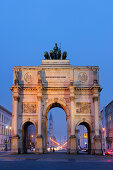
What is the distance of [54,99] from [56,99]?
1.04 feet

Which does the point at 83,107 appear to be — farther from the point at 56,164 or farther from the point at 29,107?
the point at 56,164

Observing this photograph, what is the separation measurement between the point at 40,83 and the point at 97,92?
351 inches

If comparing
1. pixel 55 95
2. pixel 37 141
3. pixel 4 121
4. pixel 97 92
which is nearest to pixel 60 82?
pixel 55 95

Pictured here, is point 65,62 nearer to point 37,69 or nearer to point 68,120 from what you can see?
point 37,69

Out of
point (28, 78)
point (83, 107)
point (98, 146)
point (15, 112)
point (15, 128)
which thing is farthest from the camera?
point (28, 78)

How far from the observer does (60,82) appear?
4141 centimetres

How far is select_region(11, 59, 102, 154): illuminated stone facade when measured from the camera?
38.8 meters

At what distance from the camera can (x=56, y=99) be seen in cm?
4059

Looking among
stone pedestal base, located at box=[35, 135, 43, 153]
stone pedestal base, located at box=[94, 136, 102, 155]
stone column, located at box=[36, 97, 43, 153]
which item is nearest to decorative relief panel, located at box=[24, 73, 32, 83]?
stone column, located at box=[36, 97, 43, 153]

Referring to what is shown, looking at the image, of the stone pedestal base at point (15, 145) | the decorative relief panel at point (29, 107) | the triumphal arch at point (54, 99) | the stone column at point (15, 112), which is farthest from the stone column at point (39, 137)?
the stone column at point (15, 112)

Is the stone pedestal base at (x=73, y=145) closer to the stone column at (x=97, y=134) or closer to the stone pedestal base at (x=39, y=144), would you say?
the stone column at (x=97, y=134)

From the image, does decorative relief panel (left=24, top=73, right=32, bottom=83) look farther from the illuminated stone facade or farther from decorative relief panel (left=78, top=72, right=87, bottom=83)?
decorative relief panel (left=78, top=72, right=87, bottom=83)

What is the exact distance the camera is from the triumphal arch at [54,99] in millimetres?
38844

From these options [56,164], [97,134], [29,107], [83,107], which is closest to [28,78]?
[29,107]
